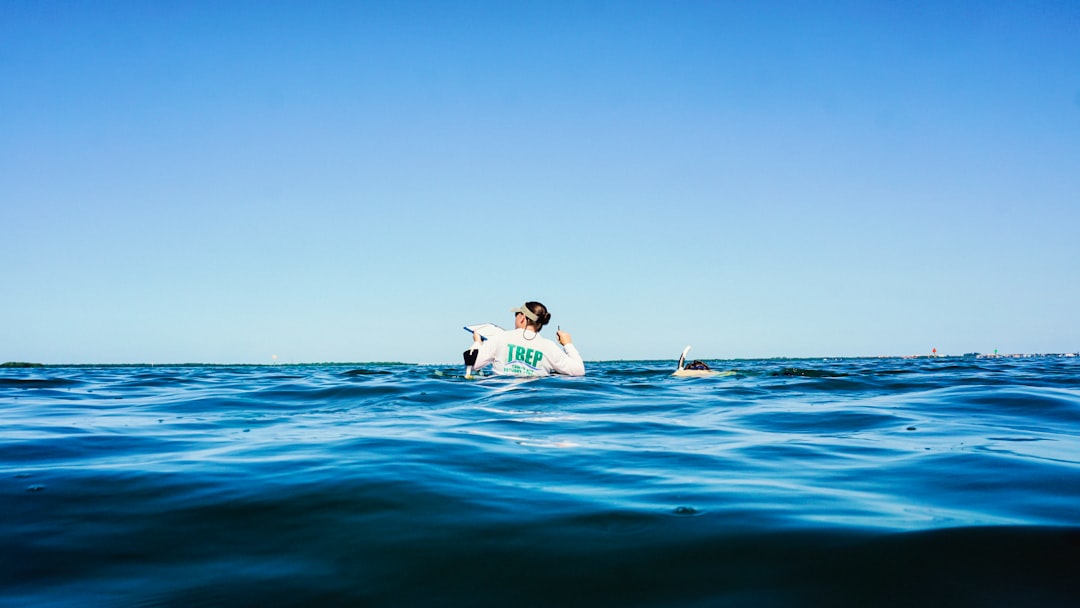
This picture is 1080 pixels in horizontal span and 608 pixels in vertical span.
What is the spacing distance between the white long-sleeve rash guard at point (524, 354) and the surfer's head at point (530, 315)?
7.1 inches

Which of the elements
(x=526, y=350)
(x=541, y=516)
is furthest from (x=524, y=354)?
(x=541, y=516)

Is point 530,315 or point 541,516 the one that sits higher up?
point 530,315

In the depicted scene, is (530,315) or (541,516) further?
(530,315)

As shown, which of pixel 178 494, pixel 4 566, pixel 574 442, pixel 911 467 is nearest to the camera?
pixel 4 566

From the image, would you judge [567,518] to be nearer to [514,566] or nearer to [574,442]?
[514,566]

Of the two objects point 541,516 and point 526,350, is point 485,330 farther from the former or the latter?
point 541,516

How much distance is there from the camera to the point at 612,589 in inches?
81.0

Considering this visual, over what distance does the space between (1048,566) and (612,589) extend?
1.53 meters

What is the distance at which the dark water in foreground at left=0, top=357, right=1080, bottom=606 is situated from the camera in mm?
2096

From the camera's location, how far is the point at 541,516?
9.51 ft

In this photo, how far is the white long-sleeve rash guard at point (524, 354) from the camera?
478 inches

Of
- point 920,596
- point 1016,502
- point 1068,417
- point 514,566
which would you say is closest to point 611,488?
point 514,566

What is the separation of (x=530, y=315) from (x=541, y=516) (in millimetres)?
9501

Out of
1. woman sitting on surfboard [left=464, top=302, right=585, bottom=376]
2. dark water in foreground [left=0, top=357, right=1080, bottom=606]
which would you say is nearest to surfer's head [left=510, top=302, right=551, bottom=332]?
woman sitting on surfboard [left=464, top=302, right=585, bottom=376]
